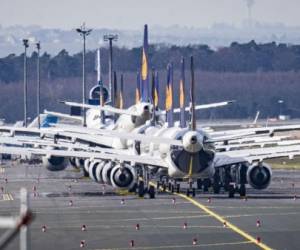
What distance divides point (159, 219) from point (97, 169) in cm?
2149

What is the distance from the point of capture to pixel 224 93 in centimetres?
18688

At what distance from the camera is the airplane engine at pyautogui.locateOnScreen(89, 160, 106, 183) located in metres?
78.8

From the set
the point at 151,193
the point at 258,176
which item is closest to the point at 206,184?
the point at 258,176

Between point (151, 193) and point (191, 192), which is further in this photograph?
point (191, 192)

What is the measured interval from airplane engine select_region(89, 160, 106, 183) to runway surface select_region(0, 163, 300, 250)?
0.85 m

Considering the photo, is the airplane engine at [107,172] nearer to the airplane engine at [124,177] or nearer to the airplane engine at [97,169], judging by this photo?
the airplane engine at [97,169]

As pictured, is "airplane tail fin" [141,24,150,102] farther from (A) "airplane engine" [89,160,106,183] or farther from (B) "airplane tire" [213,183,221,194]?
(B) "airplane tire" [213,183,221,194]

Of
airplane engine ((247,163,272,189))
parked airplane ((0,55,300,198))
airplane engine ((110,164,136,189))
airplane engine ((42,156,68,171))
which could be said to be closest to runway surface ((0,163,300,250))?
airplane engine ((110,164,136,189))

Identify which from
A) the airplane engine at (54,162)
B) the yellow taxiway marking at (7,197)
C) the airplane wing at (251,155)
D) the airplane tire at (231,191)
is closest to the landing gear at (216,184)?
the airplane wing at (251,155)

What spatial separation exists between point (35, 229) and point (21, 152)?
23655 mm

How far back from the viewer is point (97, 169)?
263 ft

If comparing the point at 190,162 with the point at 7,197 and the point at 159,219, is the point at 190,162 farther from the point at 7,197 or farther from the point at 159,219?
the point at 159,219

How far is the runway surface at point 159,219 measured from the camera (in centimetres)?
4984

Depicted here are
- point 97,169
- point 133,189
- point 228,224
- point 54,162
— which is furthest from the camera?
point 54,162
